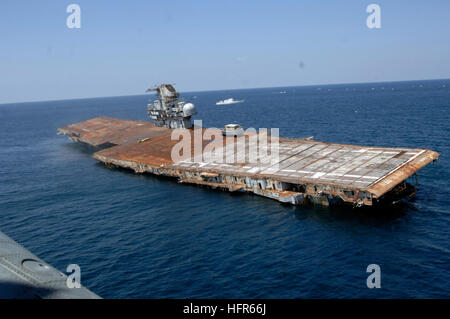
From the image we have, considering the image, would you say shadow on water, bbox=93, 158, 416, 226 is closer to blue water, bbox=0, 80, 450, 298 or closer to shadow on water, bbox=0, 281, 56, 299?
blue water, bbox=0, 80, 450, 298

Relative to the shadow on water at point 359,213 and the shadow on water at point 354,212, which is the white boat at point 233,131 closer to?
the shadow on water at point 354,212

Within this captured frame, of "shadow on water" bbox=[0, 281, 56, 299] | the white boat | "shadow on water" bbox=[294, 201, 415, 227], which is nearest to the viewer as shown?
"shadow on water" bbox=[0, 281, 56, 299]

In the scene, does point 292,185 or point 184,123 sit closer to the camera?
point 292,185

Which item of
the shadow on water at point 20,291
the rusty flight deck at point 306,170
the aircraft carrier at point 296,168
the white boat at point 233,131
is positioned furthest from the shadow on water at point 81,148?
the shadow on water at point 20,291

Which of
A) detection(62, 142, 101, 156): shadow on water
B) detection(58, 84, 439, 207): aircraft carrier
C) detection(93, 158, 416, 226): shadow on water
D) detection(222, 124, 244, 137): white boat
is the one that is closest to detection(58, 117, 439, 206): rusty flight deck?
detection(58, 84, 439, 207): aircraft carrier

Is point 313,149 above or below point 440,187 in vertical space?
above

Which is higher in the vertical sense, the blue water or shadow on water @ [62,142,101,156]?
shadow on water @ [62,142,101,156]

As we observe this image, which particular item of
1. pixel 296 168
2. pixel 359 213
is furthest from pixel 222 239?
pixel 296 168
